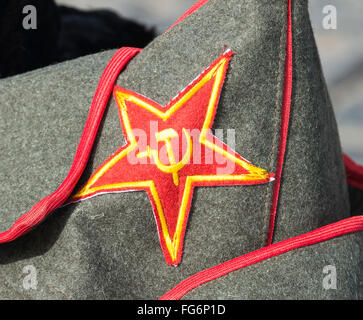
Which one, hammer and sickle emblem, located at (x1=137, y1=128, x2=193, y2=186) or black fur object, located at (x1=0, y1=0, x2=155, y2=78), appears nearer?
hammer and sickle emblem, located at (x1=137, y1=128, x2=193, y2=186)

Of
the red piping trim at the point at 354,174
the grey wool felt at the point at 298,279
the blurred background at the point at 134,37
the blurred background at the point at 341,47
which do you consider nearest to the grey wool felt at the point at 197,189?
the grey wool felt at the point at 298,279

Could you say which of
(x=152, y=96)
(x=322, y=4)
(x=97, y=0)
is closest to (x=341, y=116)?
(x=322, y=4)

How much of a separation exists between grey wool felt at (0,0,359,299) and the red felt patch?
0.01 m

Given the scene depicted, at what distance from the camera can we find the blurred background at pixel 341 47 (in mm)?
1203

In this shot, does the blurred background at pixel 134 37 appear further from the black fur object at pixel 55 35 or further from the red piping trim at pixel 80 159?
the red piping trim at pixel 80 159

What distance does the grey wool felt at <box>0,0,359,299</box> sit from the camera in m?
0.63

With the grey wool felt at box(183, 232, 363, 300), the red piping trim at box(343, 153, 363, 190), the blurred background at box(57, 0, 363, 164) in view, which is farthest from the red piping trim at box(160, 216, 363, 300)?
the blurred background at box(57, 0, 363, 164)

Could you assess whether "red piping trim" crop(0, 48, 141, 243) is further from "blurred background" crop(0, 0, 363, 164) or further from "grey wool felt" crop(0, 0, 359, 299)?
"blurred background" crop(0, 0, 363, 164)

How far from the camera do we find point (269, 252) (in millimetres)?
633

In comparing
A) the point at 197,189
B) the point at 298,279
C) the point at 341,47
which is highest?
the point at 341,47

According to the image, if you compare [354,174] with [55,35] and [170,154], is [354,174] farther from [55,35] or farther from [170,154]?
[55,35]

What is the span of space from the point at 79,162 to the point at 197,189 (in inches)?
5.9

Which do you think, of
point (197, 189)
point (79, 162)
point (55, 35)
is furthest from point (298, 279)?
point (55, 35)

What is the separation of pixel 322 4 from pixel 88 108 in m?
0.68
